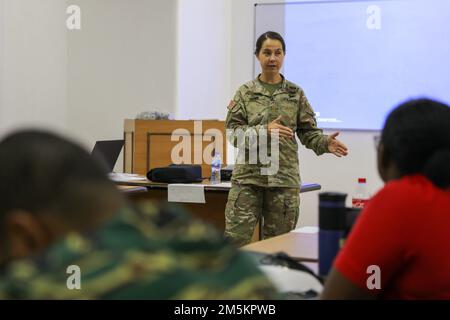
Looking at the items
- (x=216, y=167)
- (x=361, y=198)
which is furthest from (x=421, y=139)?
(x=216, y=167)

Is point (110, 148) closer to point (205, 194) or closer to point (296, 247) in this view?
point (205, 194)

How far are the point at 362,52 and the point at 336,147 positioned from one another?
2.89 meters

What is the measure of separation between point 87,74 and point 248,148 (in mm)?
3427

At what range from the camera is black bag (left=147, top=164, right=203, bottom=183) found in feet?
15.5

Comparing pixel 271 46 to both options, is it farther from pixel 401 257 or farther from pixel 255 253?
pixel 401 257

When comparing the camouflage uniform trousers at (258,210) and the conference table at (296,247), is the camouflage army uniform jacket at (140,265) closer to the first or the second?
the conference table at (296,247)

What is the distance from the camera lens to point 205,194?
4.62 m

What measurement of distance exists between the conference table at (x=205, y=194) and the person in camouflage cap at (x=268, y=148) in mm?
504

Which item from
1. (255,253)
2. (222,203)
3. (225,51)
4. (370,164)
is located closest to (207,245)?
(255,253)

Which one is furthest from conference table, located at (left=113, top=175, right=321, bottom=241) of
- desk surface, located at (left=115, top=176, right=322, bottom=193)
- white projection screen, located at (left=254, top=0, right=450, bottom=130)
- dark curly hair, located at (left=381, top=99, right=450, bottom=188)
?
dark curly hair, located at (left=381, top=99, right=450, bottom=188)

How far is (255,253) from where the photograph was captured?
219 centimetres

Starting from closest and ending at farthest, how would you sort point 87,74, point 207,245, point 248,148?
point 207,245 < point 248,148 < point 87,74

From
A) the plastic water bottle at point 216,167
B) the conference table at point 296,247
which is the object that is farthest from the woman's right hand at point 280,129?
the plastic water bottle at point 216,167

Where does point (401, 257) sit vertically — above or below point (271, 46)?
below
